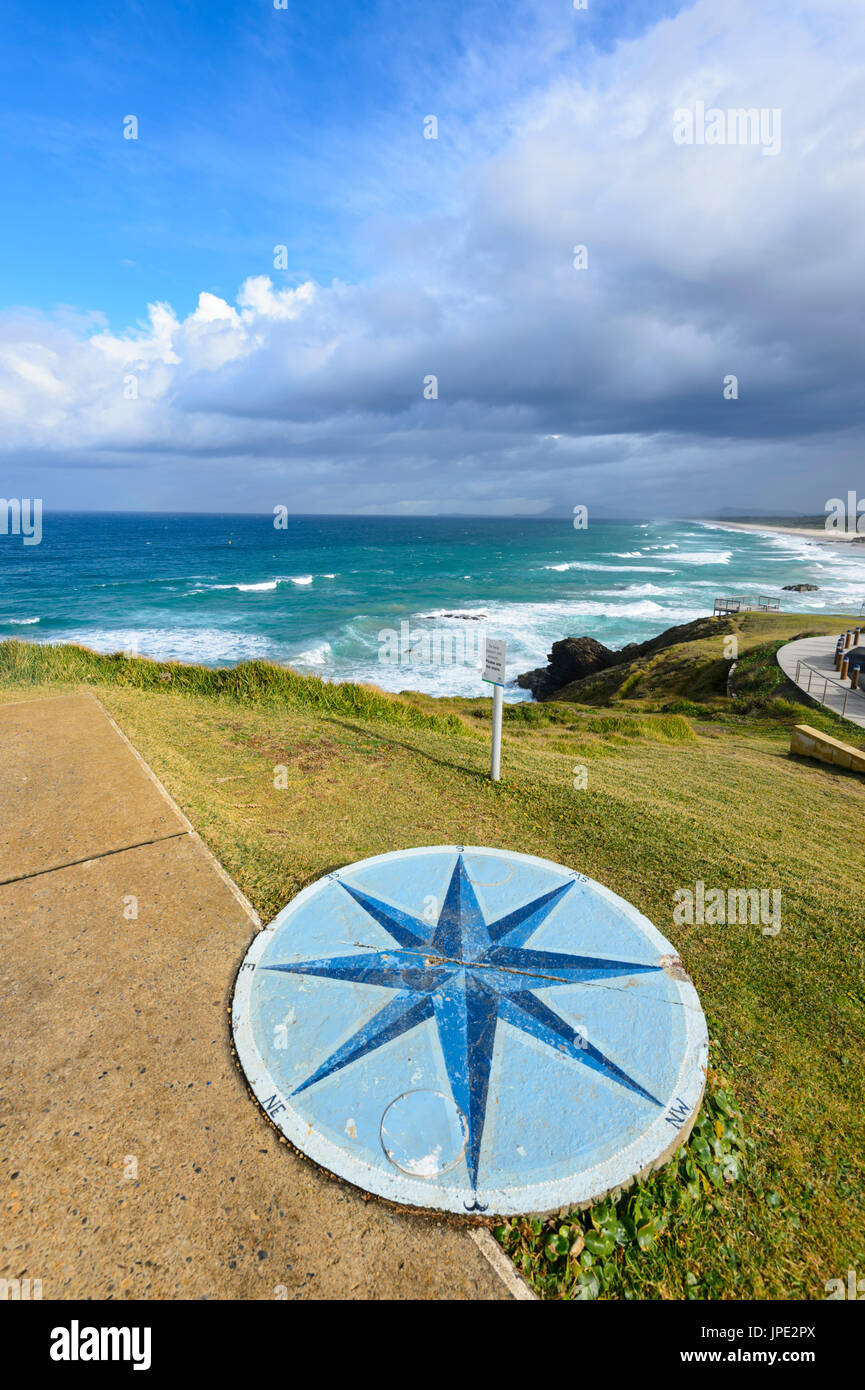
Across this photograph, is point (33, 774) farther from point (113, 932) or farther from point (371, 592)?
point (371, 592)

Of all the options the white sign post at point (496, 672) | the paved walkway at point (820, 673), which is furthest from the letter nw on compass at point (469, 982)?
the paved walkway at point (820, 673)

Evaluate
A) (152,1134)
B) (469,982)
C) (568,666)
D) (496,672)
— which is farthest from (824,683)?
(152,1134)

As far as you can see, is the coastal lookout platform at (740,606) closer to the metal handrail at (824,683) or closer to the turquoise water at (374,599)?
the turquoise water at (374,599)
